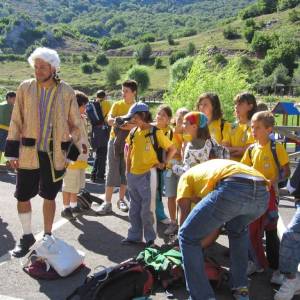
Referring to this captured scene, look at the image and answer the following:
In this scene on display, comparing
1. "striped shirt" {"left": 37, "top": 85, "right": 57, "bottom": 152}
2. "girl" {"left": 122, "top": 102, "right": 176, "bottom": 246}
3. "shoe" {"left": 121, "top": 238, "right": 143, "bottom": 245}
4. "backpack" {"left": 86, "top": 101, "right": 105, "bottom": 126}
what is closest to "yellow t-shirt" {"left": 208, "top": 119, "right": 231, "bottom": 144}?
"girl" {"left": 122, "top": 102, "right": 176, "bottom": 246}

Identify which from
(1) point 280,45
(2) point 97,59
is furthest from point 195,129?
(2) point 97,59

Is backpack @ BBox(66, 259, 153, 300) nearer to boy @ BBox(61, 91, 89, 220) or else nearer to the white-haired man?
the white-haired man

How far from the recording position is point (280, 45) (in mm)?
131500

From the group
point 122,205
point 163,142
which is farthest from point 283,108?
point 163,142

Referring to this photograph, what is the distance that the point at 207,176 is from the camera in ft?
12.8

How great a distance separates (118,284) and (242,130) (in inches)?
101

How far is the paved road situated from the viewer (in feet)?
14.7

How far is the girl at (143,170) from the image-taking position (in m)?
5.57

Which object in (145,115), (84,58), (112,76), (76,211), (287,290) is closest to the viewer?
(287,290)

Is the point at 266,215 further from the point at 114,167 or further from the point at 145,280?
the point at 114,167

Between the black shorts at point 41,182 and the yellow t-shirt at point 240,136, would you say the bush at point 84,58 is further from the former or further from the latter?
the black shorts at point 41,182

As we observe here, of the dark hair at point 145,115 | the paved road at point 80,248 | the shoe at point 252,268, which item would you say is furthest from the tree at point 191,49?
the shoe at point 252,268

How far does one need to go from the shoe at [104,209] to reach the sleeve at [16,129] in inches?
77.6

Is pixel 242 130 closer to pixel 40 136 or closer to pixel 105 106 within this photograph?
pixel 40 136
